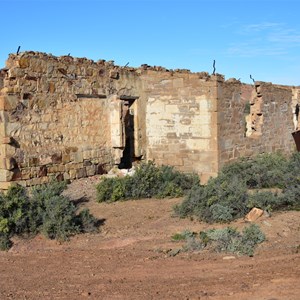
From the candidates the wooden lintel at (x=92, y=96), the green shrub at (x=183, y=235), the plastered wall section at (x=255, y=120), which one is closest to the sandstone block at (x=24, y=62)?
the wooden lintel at (x=92, y=96)

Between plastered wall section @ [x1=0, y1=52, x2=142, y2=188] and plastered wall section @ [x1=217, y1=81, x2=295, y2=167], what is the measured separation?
299 cm

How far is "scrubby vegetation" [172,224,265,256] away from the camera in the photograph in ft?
22.8

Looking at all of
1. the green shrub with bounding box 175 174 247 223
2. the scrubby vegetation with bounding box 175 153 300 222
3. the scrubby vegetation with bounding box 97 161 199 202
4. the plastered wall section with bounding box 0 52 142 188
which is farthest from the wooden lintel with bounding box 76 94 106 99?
the green shrub with bounding box 175 174 247 223

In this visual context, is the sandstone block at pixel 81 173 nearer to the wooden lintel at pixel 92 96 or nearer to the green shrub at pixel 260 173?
the wooden lintel at pixel 92 96

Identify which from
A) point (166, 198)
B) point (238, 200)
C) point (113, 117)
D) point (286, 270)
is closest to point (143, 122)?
point (113, 117)

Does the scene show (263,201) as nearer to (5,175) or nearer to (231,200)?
(231,200)

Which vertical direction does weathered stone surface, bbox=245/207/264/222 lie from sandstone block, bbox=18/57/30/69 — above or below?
below

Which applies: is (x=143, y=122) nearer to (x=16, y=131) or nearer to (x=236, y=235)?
(x=16, y=131)

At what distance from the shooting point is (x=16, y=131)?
10938mm

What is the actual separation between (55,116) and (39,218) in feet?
12.9

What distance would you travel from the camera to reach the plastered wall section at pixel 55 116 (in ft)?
35.6

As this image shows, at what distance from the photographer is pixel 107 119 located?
13.5 meters

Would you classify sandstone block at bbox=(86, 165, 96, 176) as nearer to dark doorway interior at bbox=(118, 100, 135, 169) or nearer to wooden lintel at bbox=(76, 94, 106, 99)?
dark doorway interior at bbox=(118, 100, 135, 169)

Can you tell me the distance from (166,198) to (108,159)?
313cm
